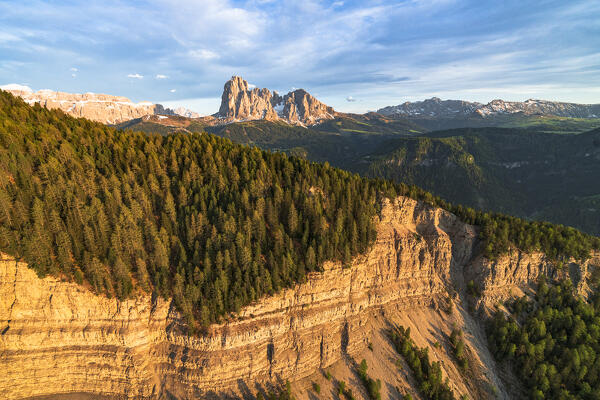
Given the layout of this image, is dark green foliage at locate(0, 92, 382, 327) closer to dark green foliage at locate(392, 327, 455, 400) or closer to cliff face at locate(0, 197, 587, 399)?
cliff face at locate(0, 197, 587, 399)

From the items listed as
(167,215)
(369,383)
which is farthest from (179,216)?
(369,383)

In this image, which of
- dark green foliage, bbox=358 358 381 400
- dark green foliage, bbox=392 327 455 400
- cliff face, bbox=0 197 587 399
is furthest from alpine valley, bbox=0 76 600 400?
dark green foliage, bbox=358 358 381 400

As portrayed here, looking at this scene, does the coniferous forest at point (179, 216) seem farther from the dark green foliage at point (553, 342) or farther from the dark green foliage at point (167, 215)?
the dark green foliage at point (553, 342)

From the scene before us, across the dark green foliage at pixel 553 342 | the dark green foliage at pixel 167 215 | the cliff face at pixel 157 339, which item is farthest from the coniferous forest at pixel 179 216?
the dark green foliage at pixel 553 342

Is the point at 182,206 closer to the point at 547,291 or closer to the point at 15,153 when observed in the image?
the point at 15,153

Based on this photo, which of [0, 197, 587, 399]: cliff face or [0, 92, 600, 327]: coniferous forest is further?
[0, 92, 600, 327]: coniferous forest

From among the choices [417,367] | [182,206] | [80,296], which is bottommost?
[417,367]

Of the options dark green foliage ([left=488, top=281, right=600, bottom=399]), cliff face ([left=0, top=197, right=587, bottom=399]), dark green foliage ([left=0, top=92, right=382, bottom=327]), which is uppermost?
dark green foliage ([left=0, top=92, right=382, bottom=327])

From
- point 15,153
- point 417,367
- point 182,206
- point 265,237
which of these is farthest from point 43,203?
point 417,367
